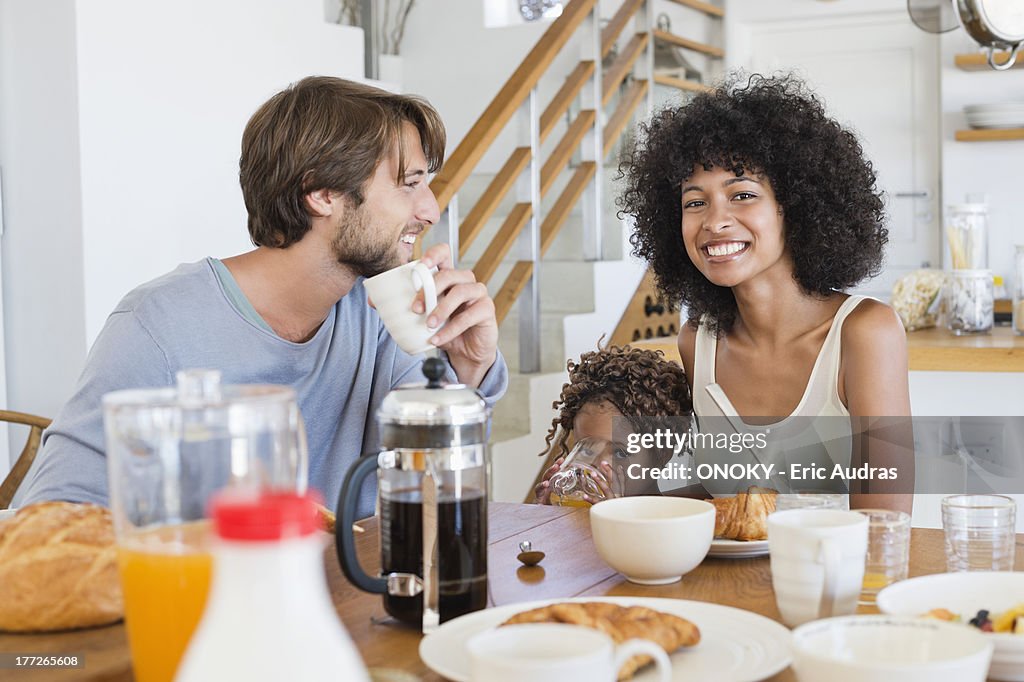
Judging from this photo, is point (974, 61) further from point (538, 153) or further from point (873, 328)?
point (873, 328)

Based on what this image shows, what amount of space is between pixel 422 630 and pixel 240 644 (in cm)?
43

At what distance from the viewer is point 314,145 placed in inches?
74.5

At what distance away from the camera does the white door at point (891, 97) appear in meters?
6.33

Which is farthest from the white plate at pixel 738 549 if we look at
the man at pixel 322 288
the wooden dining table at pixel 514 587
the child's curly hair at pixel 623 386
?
the child's curly hair at pixel 623 386

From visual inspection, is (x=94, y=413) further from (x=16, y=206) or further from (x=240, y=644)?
(x=16, y=206)

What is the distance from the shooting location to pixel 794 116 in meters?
2.10

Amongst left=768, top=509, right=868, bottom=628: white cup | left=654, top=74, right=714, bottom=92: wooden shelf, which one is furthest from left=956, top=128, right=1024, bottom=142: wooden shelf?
left=768, top=509, right=868, bottom=628: white cup

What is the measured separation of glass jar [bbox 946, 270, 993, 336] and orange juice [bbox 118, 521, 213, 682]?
3.04 meters

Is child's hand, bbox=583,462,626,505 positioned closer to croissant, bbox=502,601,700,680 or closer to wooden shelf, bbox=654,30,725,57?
croissant, bbox=502,601,700,680

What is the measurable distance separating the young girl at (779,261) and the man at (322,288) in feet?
1.56

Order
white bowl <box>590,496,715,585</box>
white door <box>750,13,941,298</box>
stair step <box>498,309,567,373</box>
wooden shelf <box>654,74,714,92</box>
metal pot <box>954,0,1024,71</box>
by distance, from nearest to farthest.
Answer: white bowl <box>590,496,715,585</box> < metal pot <box>954,0,1024,71</box> < stair step <box>498,309,567,373</box> < wooden shelf <box>654,74,714,92</box> < white door <box>750,13,941,298</box>

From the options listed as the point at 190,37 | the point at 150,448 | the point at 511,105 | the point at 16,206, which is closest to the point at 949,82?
the point at 511,105

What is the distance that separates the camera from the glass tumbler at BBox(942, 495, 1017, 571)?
1.09 m

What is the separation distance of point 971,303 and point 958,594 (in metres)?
2.61
